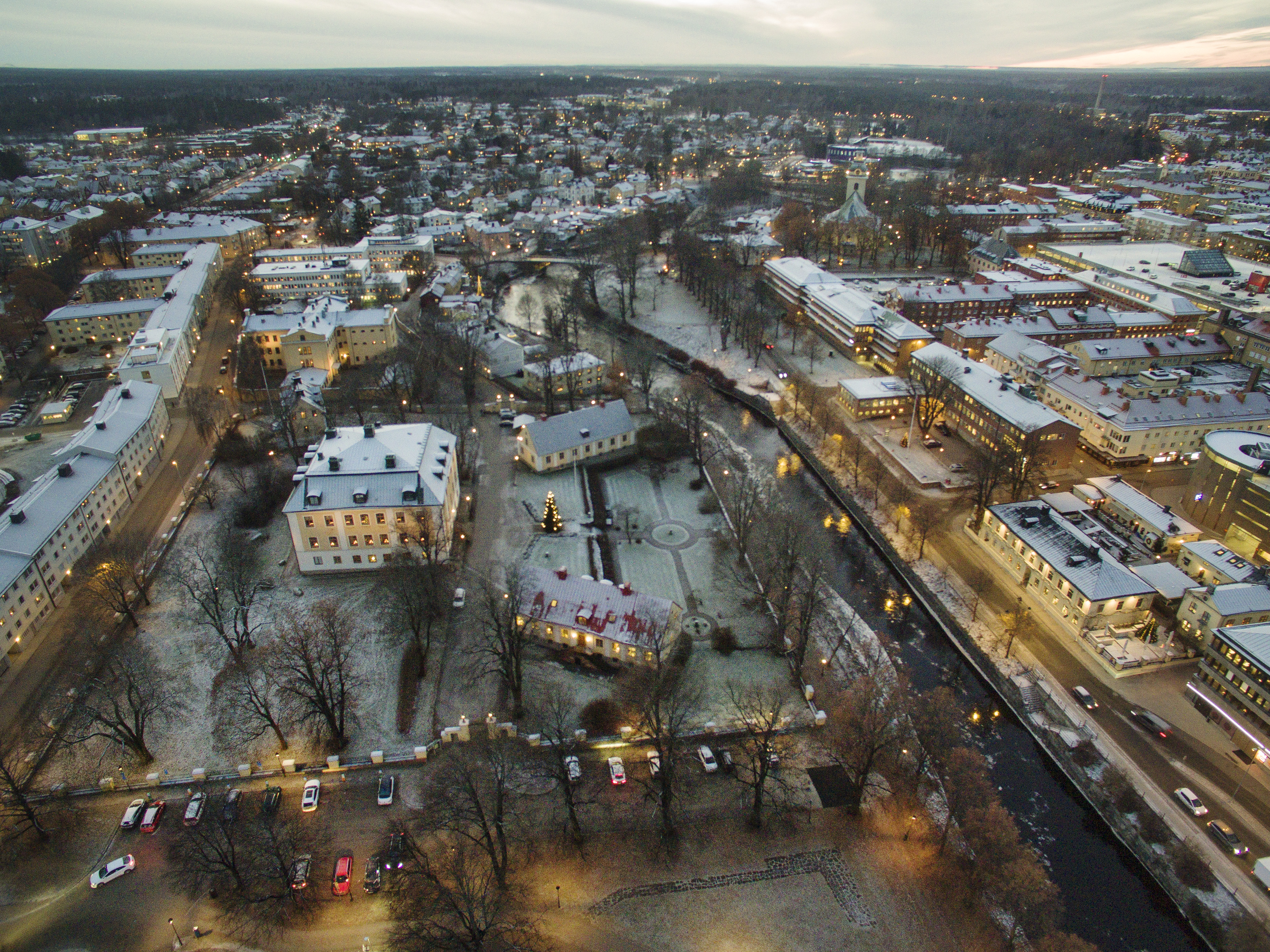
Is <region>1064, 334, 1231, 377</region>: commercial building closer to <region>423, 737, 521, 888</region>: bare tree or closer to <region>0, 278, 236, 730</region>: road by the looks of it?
<region>423, 737, 521, 888</region>: bare tree

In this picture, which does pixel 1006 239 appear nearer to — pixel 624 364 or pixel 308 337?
pixel 624 364

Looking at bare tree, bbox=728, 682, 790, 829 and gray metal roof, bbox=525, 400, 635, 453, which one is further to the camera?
gray metal roof, bbox=525, 400, 635, 453

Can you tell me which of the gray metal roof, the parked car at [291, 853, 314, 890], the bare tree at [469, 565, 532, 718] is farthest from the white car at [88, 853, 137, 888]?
the gray metal roof

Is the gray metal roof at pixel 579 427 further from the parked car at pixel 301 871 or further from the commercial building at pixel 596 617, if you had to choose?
the parked car at pixel 301 871

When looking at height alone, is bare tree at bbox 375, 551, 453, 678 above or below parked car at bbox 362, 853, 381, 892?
above

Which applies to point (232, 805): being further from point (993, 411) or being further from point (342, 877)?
point (993, 411)

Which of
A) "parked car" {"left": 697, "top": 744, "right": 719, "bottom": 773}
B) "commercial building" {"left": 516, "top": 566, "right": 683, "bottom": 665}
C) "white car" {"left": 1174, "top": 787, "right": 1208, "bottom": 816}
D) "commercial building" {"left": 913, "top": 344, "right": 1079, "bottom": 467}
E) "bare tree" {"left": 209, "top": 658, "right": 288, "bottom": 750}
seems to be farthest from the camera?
"commercial building" {"left": 913, "top": 344, "right": 1079, "bottom": 467}
